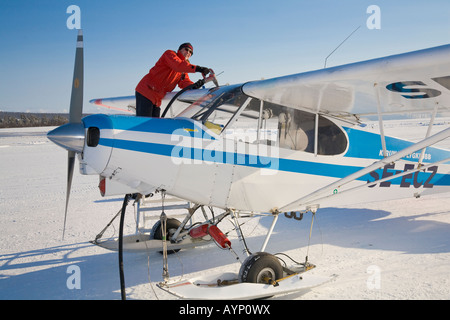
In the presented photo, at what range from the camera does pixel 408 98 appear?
4.76m

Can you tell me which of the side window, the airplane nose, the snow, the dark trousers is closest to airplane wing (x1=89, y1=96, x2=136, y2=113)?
the snow

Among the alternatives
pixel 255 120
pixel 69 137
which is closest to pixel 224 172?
pixel 255 120

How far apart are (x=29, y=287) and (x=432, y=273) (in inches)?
180

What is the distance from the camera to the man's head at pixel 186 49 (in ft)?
17.4

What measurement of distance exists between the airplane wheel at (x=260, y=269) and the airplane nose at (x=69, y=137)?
6.78 ft

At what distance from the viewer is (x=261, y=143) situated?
4555 millimetres

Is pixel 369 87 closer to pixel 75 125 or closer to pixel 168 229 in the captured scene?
pixel 75 125

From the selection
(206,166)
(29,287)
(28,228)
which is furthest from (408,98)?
(28,228)

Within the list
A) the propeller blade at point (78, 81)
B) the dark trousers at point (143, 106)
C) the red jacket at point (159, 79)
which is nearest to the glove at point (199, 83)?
the red jacket at point (159, 79)

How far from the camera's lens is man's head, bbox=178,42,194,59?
5.29 metres

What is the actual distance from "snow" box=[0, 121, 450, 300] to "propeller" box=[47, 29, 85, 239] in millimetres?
1421

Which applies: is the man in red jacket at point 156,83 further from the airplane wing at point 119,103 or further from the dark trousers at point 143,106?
the airplane wing at point 119,103

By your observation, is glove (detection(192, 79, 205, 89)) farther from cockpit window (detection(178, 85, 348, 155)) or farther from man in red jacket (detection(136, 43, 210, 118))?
cockpit window (detection(178, 85, 348, 155))
